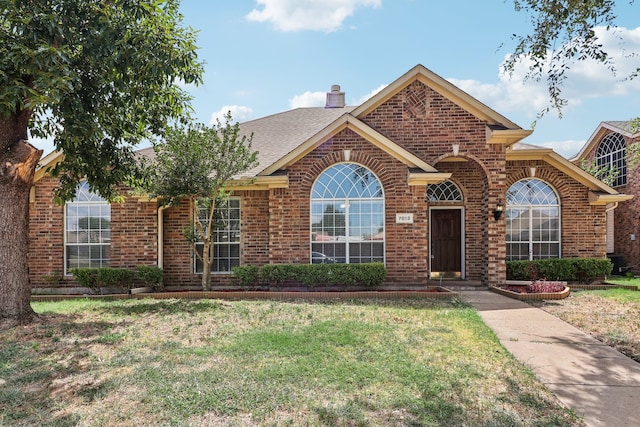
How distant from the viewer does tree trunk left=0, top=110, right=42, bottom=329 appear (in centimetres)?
744

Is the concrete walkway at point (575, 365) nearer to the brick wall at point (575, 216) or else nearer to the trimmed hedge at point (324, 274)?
the trimmed hedge at point (324, 274)

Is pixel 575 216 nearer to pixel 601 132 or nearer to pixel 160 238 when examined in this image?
pixel 601 132

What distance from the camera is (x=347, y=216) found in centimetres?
1147

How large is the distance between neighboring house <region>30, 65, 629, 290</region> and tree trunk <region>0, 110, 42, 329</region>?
14.2 feet

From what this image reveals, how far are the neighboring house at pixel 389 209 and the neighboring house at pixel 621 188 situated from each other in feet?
20.1

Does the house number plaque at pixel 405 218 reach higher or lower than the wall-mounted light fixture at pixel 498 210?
lower

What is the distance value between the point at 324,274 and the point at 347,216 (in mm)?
1749

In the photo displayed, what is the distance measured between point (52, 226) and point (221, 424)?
438 inches

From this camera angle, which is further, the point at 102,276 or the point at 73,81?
the point at 102,276

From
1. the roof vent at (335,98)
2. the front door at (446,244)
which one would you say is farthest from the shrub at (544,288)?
the roof vent at (335,98)

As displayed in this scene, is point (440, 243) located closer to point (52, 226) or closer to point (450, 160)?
point (450, 160)

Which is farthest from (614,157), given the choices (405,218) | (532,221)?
(405,218)

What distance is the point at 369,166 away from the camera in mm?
11422

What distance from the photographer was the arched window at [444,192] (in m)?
13.1
